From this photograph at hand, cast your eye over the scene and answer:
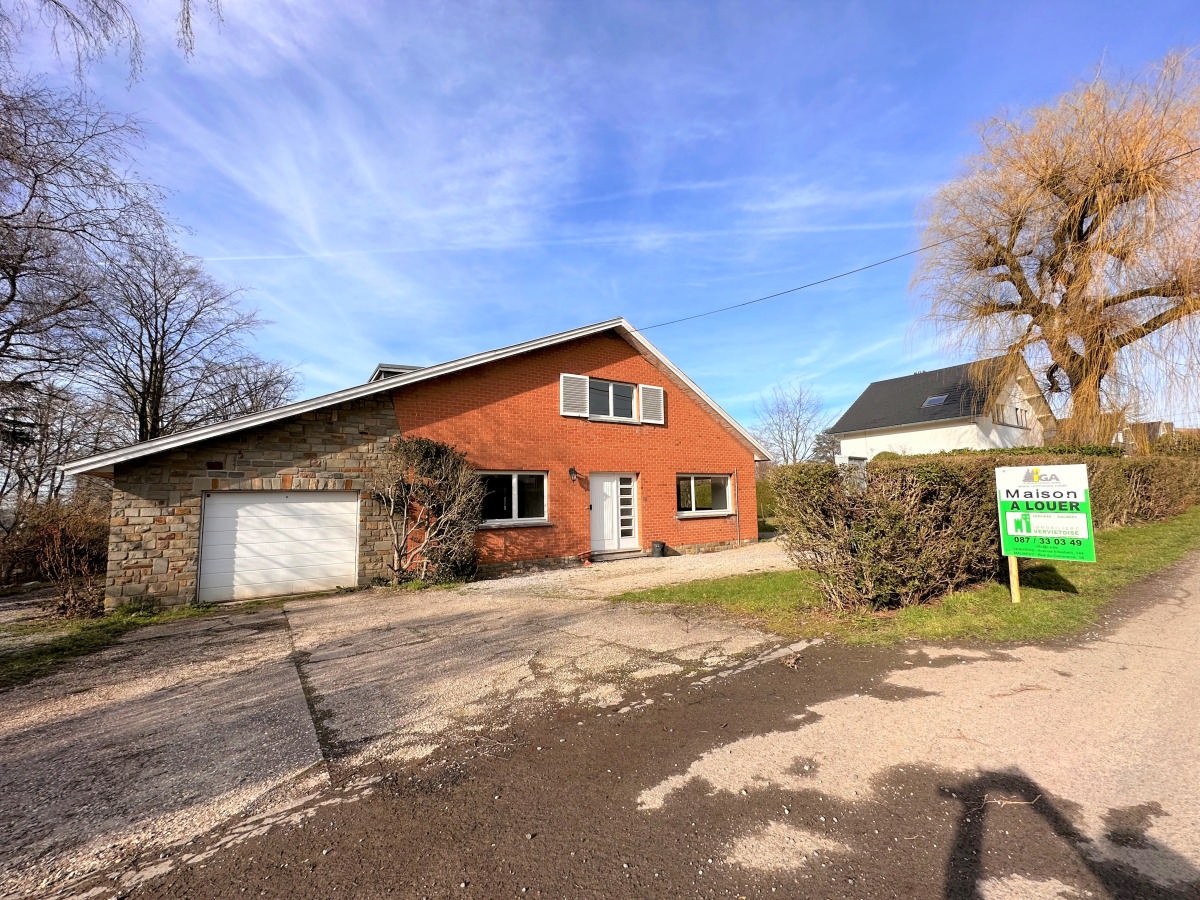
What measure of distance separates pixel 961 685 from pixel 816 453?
4126cm

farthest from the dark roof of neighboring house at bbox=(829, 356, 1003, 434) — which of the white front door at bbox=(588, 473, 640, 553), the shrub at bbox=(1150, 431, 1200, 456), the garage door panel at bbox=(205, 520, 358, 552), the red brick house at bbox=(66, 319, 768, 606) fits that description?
the garage door panel at bbox=(205, 520, 358, 552)

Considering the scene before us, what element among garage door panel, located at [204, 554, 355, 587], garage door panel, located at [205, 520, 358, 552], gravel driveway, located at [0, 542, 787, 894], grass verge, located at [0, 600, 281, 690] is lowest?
grass verge, located at [0, 600, 281, 690]

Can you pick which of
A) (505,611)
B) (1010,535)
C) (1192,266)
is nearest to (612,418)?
(505,611)

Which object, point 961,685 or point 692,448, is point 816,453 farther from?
point 961,685

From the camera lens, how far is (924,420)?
27.0 meters

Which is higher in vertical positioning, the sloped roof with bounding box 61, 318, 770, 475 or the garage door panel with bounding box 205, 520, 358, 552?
the sloped roof with bounding box 61, 318, 770, 475

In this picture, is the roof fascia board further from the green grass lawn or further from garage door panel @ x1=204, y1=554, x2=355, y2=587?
garage door panel @ x1=204, y1=554, x2=355, y2=587

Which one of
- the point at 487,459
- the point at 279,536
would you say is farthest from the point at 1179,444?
the point at 279,536

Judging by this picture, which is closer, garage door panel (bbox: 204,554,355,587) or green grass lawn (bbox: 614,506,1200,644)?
green grass lawn (bbox: 614,506,1200,644)

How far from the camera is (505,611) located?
7438mm

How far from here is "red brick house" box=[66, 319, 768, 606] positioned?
857 cm

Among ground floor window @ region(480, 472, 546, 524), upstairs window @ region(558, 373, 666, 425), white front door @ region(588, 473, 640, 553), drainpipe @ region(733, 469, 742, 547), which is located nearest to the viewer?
ground floor window @ region(480, 472, 546, 524)

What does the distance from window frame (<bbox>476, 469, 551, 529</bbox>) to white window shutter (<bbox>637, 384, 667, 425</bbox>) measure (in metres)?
3.54

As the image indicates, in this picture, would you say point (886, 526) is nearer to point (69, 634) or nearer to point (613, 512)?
point (613, 512)
